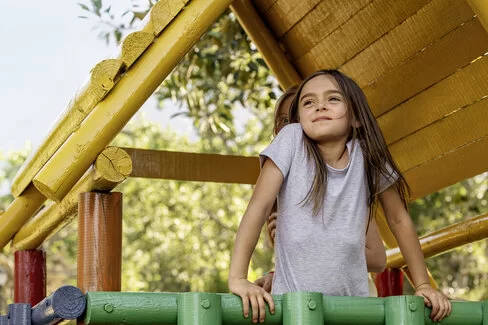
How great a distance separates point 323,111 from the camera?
3365 mm

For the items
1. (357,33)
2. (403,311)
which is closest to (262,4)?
(357,33)

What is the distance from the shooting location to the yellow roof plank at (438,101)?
4.84 m

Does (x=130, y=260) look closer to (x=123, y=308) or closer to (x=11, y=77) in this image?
(x=123, y=308)

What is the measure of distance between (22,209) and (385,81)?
1960mm

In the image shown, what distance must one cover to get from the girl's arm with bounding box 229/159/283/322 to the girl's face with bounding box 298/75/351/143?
0.22 m

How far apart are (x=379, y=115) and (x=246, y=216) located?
2.41 m

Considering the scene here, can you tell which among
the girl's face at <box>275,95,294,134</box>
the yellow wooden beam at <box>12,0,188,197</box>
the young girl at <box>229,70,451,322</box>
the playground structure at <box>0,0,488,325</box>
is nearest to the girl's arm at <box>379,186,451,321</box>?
the young girl at <box>229,70,451,322</box>

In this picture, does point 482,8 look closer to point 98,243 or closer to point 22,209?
point 98,243

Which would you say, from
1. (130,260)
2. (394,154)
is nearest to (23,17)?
(130,260)

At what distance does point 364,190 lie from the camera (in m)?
3.31

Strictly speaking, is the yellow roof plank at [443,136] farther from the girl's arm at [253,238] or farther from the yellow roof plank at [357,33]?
the girl's arm at [253,238]

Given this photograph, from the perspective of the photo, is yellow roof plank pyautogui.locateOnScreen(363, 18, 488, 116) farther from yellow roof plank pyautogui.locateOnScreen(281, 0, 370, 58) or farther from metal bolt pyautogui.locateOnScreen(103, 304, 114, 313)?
metal bolt pyautogui.locateOnScreen(103, 304, 114, 313)

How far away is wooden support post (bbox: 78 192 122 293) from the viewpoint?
378 centimetres

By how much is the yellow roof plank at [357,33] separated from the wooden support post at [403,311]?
7.79ft
